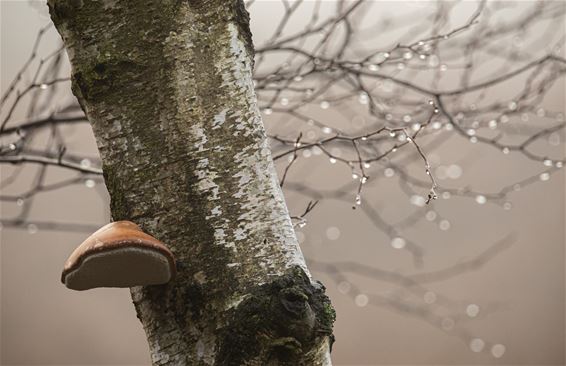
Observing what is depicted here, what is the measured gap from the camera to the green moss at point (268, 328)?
585 mm

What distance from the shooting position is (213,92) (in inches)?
Result: 26.1

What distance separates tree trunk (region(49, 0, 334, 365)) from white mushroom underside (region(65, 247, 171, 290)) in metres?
0.03

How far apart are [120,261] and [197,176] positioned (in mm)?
110

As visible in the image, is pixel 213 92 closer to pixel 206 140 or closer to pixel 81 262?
pixel 206 140

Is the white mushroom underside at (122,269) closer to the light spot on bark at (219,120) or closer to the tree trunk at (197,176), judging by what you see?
the tree trunk at (197,176)

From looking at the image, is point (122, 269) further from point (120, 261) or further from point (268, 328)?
point (268, 328)

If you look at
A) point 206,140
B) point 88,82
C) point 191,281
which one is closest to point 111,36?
point 88,82

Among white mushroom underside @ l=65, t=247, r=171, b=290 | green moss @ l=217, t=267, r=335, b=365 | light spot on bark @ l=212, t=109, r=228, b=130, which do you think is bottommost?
green moss @ l=217, t=267, r=335, b=365

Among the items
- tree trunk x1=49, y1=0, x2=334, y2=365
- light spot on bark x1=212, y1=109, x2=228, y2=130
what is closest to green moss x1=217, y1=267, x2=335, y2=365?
tree trunk x1=49, y1=0, x2=334, y2=365

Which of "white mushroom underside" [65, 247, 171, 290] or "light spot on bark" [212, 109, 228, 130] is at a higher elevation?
"light spot on bark" [212, 109, 228, 130]

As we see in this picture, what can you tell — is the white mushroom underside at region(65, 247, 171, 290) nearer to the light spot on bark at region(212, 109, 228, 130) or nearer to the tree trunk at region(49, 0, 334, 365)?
the tree trunk at region(49, 0, 334, 365)

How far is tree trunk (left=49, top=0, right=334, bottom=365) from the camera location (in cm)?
60

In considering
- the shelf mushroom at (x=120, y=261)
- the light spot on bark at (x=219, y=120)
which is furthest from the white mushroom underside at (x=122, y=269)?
the light spot on bark at (x=219, y=120)

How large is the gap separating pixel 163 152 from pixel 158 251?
0.36 feet
